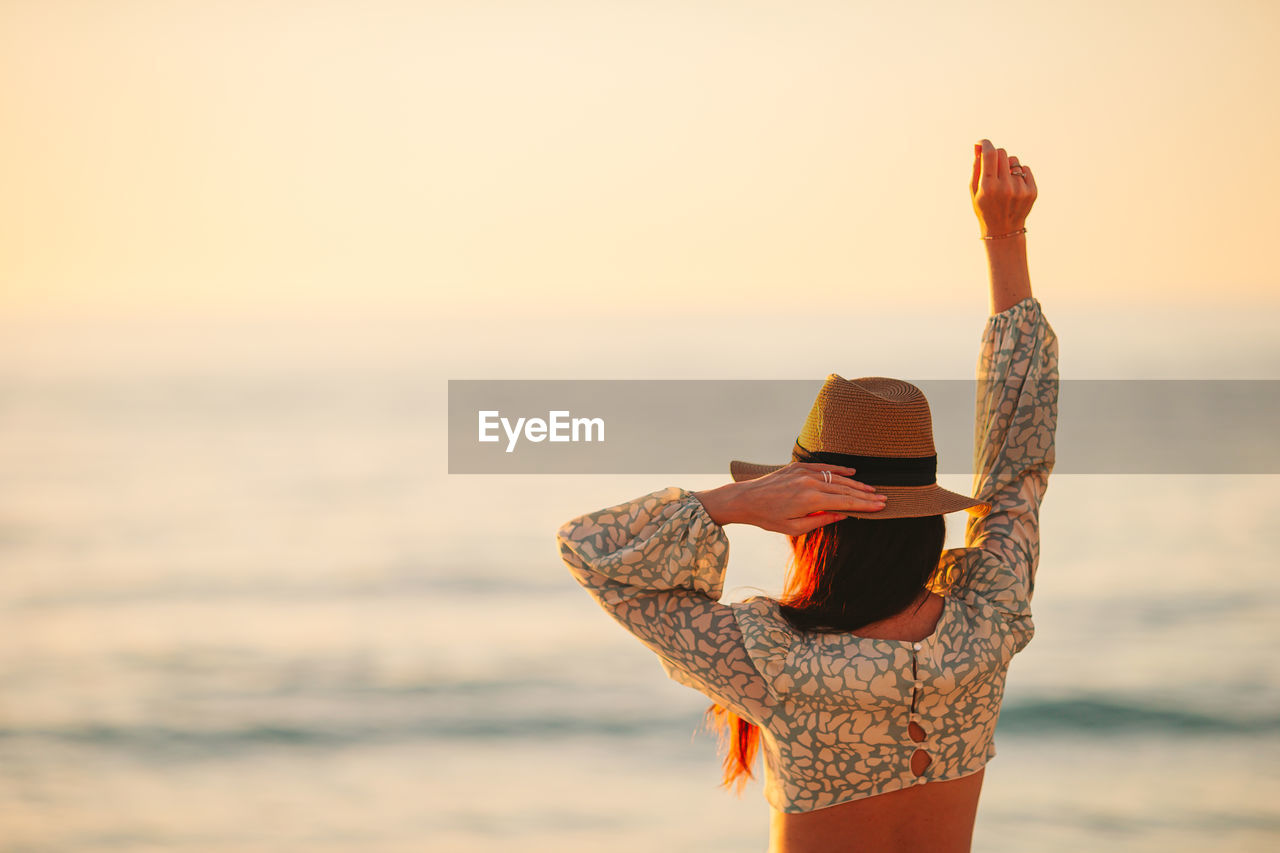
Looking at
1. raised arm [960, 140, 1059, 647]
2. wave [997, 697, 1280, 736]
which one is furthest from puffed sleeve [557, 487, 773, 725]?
wave [997, 697, 1280, 736]

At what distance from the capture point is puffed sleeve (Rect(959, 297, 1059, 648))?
1.75m

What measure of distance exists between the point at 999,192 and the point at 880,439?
1.47 ft

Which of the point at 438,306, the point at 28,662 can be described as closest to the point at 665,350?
the point at 438,306

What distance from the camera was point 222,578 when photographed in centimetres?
1145

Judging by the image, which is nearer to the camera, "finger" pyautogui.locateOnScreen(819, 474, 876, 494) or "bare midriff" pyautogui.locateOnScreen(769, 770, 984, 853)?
"finger" pyautogui.locateOnScreen(819, 474, 876, 494)

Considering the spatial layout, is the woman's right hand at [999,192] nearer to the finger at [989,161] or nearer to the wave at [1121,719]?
the finger at [989,161]

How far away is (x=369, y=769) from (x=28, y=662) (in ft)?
11.3

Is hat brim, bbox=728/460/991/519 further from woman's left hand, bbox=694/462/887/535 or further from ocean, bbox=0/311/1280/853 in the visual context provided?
ocean, bbox=0/311/1280/853

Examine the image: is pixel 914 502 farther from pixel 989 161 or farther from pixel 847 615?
pixel 989 161

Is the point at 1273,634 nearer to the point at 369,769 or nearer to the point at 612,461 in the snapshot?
the point at 369,769

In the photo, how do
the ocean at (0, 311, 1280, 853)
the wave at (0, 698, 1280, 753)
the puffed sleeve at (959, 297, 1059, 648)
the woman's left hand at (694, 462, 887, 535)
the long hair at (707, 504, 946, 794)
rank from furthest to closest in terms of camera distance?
the wave at (0, 698, 1280, 753) → the ocean at (0, 311, 1280, 853) → the puffed sleeve at (959, 297, 1059, 648) → the long hair at (707, 504, 946, 794) → the woman's left hand at (694, 462, 887, 535)

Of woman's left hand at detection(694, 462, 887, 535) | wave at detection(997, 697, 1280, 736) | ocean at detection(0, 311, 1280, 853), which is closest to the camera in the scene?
woman's left hand at detection(694, 462, 887, 535)

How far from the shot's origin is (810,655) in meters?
1.57

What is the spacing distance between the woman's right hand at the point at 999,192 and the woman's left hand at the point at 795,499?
515 millimetres
